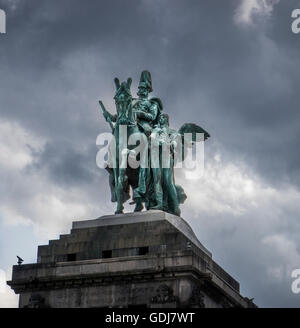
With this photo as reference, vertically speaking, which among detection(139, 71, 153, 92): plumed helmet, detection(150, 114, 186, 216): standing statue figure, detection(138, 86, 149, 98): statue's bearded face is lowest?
detection(150, 114, 186, 216): standing statue figure

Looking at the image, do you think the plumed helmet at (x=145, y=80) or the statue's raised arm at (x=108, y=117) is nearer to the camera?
the statue's raised arm at (x=108, y=117)

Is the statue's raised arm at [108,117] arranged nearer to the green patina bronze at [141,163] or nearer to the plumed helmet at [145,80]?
the green patina bronze at [141,163]

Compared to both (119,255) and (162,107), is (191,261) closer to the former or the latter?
(119,255)

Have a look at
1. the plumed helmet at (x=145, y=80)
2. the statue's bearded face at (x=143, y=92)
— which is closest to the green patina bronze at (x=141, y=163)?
the statue's bearded face at (x=143, y=92)

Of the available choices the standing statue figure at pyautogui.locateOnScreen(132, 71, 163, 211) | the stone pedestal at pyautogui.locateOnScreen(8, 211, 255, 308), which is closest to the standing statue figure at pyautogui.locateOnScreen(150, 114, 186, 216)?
the standing statue figure at pyautogui.locateOnScreen(132, 71, 163, 211)

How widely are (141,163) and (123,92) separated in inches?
148

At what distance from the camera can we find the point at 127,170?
4950 centimetres

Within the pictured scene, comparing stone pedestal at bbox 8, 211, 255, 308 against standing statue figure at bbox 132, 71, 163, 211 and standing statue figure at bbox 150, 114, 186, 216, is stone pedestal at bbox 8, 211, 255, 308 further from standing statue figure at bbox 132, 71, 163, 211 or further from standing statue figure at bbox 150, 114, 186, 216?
standing statue figure at bbox 132, 71, 163, 211

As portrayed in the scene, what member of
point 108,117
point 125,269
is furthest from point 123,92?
point 125,269

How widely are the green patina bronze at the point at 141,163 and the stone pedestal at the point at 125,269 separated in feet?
5.86

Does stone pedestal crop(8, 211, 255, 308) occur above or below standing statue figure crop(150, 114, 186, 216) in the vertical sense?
below

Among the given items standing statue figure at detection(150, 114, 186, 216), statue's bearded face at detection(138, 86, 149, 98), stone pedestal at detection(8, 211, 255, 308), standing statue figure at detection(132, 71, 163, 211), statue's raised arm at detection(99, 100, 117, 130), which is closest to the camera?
stone pedestal at detection(8, 211, 255, 308)

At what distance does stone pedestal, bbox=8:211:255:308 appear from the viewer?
44.0 metres

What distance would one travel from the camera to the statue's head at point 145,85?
52.2 meters
